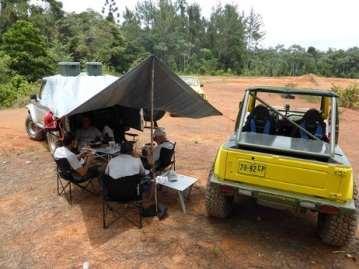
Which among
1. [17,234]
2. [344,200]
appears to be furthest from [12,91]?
[344,200]

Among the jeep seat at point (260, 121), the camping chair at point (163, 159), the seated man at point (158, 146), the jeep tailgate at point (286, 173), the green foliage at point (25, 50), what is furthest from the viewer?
the green foliage at point (25, 50)

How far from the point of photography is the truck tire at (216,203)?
16.7 ft

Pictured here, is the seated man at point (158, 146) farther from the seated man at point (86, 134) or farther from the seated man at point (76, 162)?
the seated man at point (86, 134)

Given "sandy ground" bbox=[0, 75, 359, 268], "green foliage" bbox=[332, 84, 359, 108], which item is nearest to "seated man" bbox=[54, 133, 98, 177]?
"sandy ground" bbox=[0, 75, 359, 268]

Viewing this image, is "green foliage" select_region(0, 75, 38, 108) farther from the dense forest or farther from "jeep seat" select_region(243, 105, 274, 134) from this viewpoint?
"jeep seat" select_region(243, 105, 274, 134)

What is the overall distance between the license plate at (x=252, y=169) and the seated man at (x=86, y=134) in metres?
4.07

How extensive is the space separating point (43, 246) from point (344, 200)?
3.78 meters

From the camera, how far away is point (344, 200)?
422 centimetres

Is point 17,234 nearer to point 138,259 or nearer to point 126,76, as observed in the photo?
point 138,259

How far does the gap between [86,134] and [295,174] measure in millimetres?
4892

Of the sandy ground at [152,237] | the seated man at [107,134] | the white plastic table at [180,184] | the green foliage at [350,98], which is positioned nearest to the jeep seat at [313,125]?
the sandy ground at [152,237]

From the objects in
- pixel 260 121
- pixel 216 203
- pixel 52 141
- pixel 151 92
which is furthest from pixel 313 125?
pixel 52 141

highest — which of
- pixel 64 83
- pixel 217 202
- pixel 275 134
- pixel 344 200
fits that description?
pixel 64 83

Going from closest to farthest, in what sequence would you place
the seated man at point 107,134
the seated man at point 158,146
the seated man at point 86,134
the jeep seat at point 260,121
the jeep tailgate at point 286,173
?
1. the jeep tailgate at point 286,173
2. the jeep seat at point 260,121
3. the seated man at point 158,146
4. the seated man at point 86,134
5. the seated man at point 107,134
